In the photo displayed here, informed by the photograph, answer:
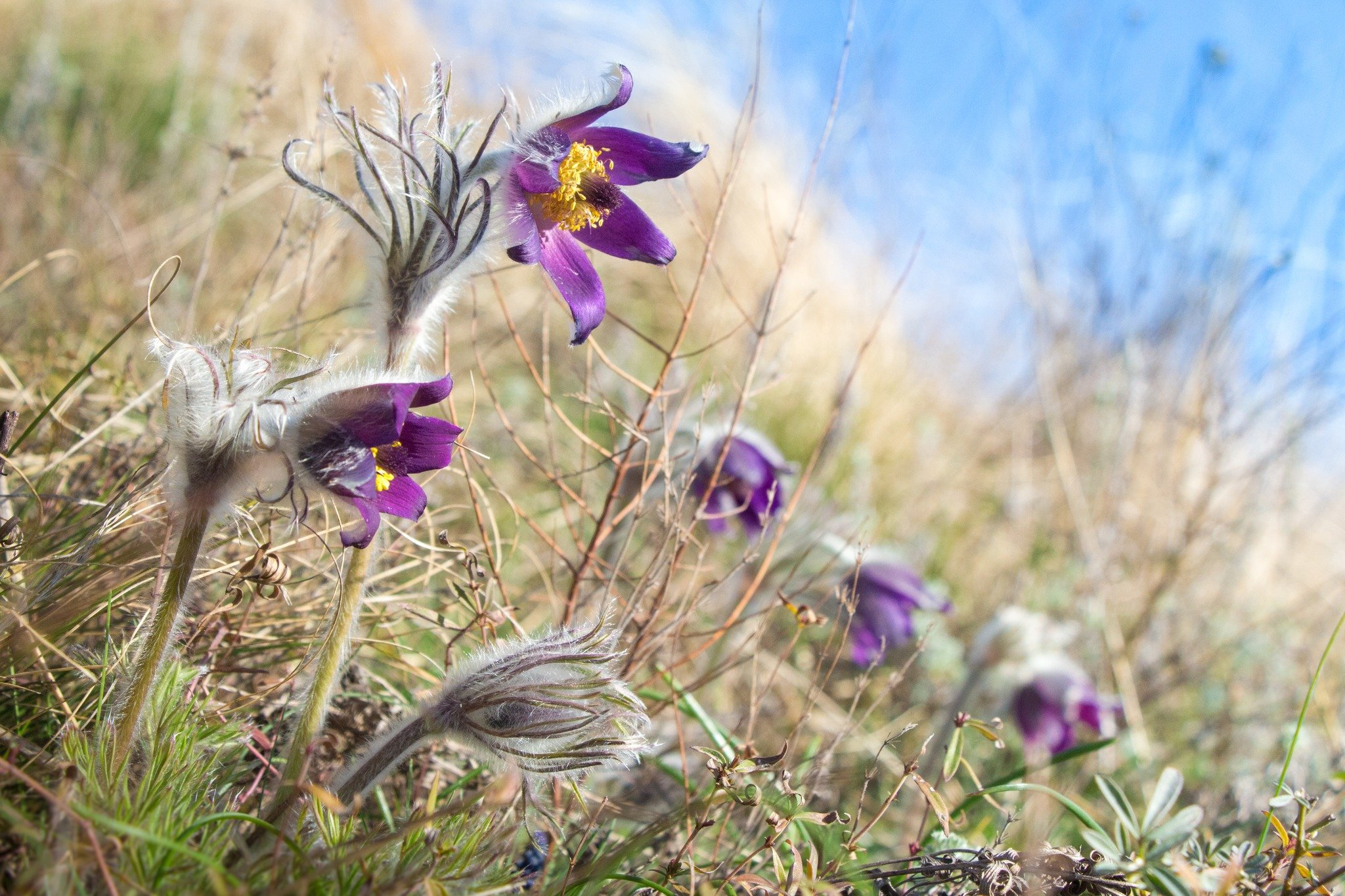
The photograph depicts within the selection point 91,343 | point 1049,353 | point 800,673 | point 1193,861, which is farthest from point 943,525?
point 91,343

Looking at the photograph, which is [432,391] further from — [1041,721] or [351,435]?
[1041,721]

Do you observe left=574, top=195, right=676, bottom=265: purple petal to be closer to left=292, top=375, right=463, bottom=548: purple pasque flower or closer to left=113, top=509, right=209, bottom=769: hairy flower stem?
left=292, top=375, right=463, bottom=548: purple pasque flower

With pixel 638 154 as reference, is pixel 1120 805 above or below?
below

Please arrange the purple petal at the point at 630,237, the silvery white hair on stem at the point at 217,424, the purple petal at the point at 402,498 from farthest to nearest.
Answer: the purple petal at the point at 630,237 < the purple petal at the point at 402,498 < the silvery white hair on stem at the point at 217,424

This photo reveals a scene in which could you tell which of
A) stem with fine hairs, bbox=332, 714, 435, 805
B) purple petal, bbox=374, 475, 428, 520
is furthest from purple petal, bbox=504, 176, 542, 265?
stem with fine hairs, bbox=332, 714, 435, 805

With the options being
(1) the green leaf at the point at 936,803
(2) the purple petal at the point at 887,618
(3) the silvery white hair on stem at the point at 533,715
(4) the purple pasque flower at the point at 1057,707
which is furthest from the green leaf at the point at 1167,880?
(4) the purple pasque flower at the point at 1057,707

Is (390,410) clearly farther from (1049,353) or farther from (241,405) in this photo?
(1049,353)

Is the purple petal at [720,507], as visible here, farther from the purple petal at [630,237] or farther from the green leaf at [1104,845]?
the green leaf at [1104,845]

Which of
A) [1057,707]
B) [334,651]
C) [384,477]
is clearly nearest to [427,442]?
[384,477]
